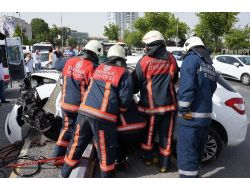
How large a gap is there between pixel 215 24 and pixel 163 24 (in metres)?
16.8

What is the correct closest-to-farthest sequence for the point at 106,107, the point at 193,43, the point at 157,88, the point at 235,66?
the point at 106,107 < the point at 193,43 < the point at 157,88 < the point at 235,66

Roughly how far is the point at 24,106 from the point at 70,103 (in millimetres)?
1296

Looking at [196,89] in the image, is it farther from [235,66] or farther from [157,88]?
[235,66]

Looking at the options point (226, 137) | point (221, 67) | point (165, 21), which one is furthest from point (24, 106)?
point (165, 21)

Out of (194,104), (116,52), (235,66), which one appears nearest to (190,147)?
(194,104)

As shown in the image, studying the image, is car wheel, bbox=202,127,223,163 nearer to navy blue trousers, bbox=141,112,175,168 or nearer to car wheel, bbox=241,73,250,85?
navy blue trousers, bbox=141,112,175,168

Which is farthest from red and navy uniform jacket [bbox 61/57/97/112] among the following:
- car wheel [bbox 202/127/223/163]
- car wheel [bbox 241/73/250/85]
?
car wheel [bbox 241/73/250/85]

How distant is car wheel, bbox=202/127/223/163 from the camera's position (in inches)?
169

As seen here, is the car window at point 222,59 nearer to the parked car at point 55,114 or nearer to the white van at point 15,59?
the white van at point 15,59

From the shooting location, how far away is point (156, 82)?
386 cm

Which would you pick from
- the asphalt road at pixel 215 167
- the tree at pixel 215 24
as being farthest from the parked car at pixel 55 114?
the tree at pixel 215 24

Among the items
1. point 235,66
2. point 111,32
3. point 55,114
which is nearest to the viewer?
point 55,114

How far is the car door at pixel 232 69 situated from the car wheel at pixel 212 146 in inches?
397

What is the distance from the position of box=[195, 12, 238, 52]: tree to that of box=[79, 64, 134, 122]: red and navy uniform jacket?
946 inches
